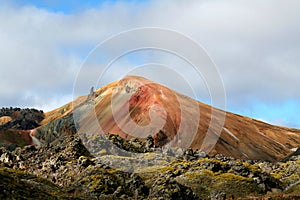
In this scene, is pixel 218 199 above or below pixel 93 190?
below

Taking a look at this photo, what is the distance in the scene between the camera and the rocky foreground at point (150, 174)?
224 feet

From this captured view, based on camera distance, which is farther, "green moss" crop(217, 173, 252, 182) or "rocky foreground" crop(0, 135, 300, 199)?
"green moss" crop(217, 173, 252, 182)

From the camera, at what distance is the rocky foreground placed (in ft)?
224

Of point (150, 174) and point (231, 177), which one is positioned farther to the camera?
point (150, 174)

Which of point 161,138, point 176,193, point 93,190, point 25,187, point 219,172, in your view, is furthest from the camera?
point 161,138

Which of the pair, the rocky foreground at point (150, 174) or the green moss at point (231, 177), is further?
the green moss at point (231, 177)

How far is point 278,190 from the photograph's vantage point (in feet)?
252

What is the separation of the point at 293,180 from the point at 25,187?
5909cm

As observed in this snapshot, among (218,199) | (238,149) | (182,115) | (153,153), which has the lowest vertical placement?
(218,199)

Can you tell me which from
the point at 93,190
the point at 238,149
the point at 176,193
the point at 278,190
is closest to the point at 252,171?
the point at 278,190

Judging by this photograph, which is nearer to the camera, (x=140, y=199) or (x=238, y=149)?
(x=140, y=199)

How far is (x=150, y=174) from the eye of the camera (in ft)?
271

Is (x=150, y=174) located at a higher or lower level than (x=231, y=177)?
higher

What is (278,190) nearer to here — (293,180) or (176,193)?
(293,180)
